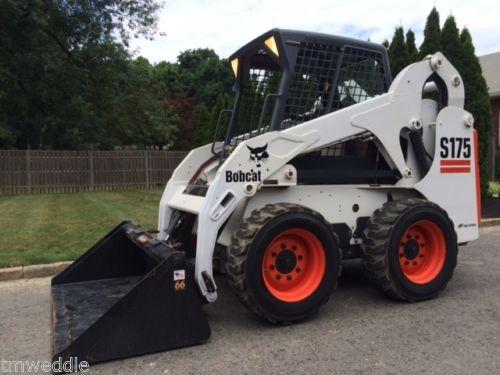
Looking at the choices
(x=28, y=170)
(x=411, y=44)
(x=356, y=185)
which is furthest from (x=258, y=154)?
(x=28, y=170)

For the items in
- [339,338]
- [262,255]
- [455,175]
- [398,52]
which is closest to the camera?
[339,338]

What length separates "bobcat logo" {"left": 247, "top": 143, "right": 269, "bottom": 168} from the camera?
4.19 metres

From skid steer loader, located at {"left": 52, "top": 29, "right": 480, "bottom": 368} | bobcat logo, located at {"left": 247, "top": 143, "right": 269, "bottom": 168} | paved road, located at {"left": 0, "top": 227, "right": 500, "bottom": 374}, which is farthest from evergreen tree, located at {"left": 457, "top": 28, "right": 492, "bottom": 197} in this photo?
bobcat logo, located at {"left": 247, "top": 143, "right": 269, "bottom": 168}

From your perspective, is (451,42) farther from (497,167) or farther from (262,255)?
(262,255)

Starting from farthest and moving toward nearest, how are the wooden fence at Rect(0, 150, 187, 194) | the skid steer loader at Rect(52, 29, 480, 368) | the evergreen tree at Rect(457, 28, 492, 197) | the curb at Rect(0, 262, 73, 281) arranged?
the wooden fence at Rect(0, 150, 187, 194) → the evergreen tree at Rect(457, 28, 492, 197) → the curb at Rect(0, 262, 73, 281) → the skid steer loader at Rect(52, 29, 480, 368)

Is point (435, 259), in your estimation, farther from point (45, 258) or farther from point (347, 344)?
point (45, 258)

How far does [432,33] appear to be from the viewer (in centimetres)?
1295

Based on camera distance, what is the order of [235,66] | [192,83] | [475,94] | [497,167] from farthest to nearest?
[192,83]
[497,167]
[475,94]
[235,66]

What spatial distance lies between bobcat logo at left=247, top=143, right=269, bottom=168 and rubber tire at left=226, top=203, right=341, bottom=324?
0.42 m

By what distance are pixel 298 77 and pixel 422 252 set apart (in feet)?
7.26

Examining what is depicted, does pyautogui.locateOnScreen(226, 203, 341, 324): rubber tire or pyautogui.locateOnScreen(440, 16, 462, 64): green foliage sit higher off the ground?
pyautogui.locateOnScreen(440, 16, 462, 64): green foliage

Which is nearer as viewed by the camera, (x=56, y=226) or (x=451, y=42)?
(x=56, y=226)

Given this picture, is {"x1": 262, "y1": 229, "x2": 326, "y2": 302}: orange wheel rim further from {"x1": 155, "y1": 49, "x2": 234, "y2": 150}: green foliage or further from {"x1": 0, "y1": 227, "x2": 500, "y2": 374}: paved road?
{"x1": 155, "y1": 49, "x2": 234, "y2": 150}: green foliage

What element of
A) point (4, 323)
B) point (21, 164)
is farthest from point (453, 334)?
point (21, 164)
